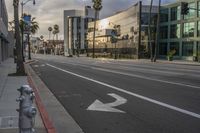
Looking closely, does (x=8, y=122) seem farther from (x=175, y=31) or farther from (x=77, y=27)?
(x=77, y=27)

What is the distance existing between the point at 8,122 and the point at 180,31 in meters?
73.4

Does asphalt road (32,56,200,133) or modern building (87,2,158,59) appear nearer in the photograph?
asphalt road (32,56,200,133)

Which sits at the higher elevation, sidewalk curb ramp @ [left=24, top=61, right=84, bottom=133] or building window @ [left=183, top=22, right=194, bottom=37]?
building window @ [left=183, top=22, right=194, bottom=37]

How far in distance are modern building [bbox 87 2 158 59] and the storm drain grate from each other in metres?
79.4

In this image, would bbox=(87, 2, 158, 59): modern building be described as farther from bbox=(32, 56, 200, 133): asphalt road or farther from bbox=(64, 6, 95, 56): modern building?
bbox=(32, 56, 200, 133): asphalt road

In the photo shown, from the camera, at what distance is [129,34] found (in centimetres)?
10356

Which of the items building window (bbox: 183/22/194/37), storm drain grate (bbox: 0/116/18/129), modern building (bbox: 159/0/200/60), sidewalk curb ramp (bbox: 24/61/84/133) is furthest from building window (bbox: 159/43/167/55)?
storm drain grate (bbox: 0/116/18/129)

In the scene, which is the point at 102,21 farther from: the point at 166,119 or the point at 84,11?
the point at 166,119

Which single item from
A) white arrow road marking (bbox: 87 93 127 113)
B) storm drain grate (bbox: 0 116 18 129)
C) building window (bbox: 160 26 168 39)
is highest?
building window (bbox: 160 26 168 39)

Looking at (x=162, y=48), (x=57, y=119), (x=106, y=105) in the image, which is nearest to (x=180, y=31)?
(x=162, y=48)

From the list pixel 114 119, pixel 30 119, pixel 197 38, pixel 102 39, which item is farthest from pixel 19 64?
pixel 102 39

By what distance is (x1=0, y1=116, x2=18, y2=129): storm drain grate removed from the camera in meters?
8.98

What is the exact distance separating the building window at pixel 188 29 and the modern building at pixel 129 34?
12703 millimetres

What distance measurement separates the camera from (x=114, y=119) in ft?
33.7
